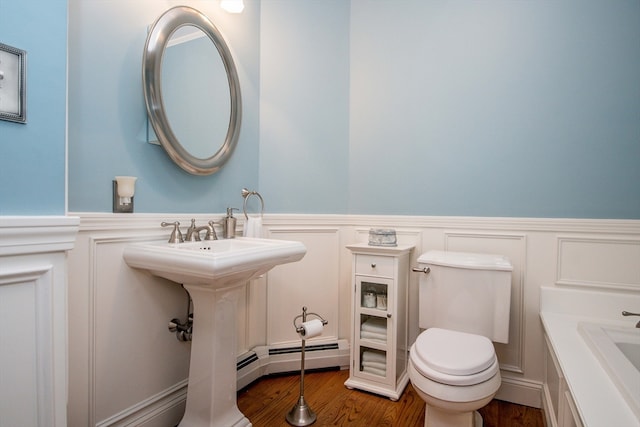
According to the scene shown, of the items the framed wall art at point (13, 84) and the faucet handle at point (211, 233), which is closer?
the framed wall art at point (13, 84)

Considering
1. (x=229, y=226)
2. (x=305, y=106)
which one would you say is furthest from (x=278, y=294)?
(x=305, y=106)

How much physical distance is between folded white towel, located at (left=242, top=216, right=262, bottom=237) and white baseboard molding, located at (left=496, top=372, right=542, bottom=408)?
1.62m

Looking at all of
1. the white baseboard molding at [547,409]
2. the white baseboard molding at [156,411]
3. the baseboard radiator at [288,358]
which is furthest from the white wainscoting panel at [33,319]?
the white baseboard molding at [547,409]

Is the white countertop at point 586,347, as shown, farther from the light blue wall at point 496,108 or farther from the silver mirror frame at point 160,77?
the silver mirror frame at point 160,77

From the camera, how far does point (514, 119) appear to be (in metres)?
1.92

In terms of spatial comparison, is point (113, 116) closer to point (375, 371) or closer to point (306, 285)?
point (306, 285)

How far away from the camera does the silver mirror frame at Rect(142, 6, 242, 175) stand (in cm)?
147

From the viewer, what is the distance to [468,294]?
174cm

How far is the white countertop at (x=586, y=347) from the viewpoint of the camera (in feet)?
3.08

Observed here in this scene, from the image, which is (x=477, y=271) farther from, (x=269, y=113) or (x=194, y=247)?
(x=269, y=113)

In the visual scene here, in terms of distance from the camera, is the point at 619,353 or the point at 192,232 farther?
the point at 192,232

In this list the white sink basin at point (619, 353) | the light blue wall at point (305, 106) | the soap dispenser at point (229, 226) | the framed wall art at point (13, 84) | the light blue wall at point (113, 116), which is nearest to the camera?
the framed wall art at point (13, 84)

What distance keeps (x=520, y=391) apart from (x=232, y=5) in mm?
2657

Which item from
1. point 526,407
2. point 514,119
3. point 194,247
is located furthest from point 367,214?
point 526,407
